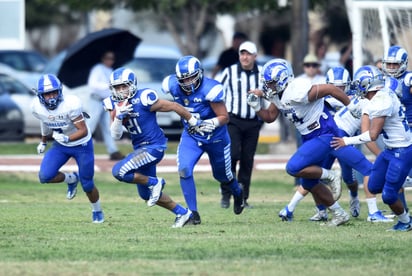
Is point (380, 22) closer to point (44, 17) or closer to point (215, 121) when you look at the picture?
point (215, 121)

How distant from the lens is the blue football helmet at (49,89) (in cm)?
1335

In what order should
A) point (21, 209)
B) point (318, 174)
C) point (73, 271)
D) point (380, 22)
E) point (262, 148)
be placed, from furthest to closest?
point (262, 148)
point (380, 22)
point (21, 209)
point (318, 174)
point (73, 271)

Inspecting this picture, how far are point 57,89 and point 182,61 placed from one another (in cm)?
148

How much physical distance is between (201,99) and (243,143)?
2795 mm

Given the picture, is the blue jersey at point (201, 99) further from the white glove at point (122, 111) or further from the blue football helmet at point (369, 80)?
the blue football helmet at point (369, 80)

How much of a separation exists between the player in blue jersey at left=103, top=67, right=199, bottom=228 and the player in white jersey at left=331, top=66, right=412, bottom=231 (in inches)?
71.9

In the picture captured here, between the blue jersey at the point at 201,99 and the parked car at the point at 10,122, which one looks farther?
the parked car at the point at 10,122

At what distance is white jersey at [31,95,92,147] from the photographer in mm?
13508

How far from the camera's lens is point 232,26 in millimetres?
39875

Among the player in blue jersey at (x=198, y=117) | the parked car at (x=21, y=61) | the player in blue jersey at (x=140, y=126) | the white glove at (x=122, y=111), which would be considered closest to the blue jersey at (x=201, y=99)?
the player in blue jersey at (x=198, y=117)

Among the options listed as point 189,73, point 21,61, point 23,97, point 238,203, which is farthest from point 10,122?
point 189,73

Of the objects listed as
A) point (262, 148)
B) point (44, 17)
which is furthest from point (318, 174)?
point (44, 17)

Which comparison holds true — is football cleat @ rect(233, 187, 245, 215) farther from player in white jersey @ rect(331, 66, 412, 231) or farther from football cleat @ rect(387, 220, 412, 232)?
football cleat @ rect(387, 220, 412, 232)

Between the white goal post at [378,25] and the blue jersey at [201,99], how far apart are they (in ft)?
24.2
